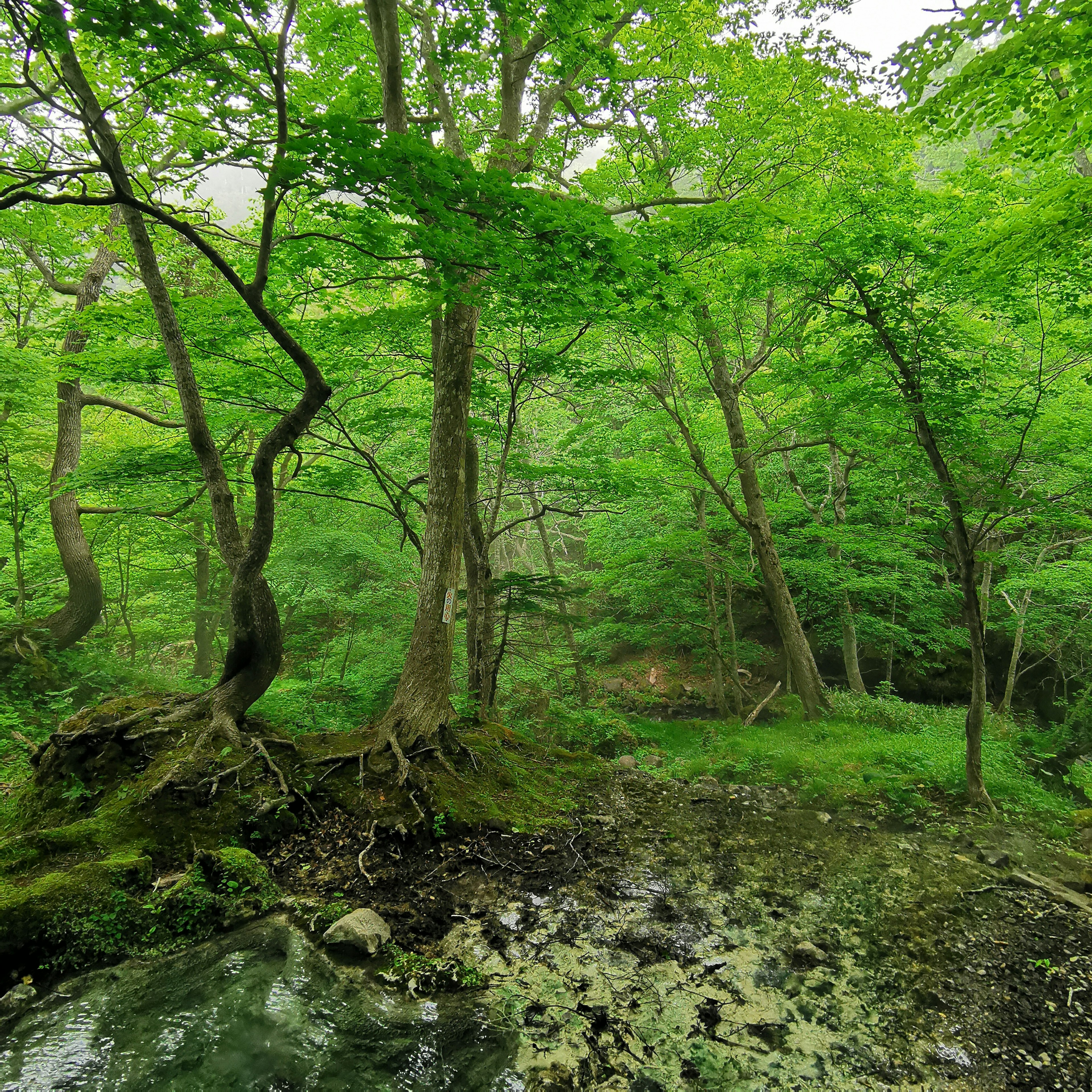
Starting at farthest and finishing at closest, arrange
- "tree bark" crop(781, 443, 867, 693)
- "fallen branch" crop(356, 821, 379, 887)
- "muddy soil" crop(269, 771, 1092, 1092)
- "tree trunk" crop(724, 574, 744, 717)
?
"tree bark" crop(781, 443, 867, 693), "tree trunk" crop(724, 574, 744, 717), "fallen branch" crop(356, 821, 379, 887), "muddy soil" crop(269, 771, 1092, 1092)

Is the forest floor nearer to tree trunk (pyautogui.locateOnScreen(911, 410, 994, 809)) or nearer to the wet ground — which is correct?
the wet ground

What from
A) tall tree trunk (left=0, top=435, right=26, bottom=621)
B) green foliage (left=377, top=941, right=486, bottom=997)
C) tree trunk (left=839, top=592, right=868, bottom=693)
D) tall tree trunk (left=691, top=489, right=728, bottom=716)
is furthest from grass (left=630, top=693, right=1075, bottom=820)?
tall tree trunk (left=0, top=435, right=26, bottom=621)

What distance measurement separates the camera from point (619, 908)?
13.1ft

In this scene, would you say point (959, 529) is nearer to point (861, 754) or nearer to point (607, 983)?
point (861, 754)

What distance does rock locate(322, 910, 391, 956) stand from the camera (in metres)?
3.23

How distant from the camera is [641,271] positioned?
4.34 m

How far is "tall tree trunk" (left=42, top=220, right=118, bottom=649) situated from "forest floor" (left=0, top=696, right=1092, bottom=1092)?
5.67 m

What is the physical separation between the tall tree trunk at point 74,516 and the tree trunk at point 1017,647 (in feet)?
57.9

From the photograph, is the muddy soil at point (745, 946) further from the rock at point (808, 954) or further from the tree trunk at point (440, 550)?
the tree trunk at point (440, 550)

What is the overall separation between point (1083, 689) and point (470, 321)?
1591 centimetres

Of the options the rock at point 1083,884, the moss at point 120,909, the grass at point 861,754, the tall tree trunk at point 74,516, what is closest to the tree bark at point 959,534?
the grass at point 861,754

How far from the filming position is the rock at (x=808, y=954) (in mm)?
3447

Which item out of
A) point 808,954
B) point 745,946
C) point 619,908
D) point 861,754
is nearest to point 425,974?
point 619,908

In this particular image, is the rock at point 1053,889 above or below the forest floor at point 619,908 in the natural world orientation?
below
